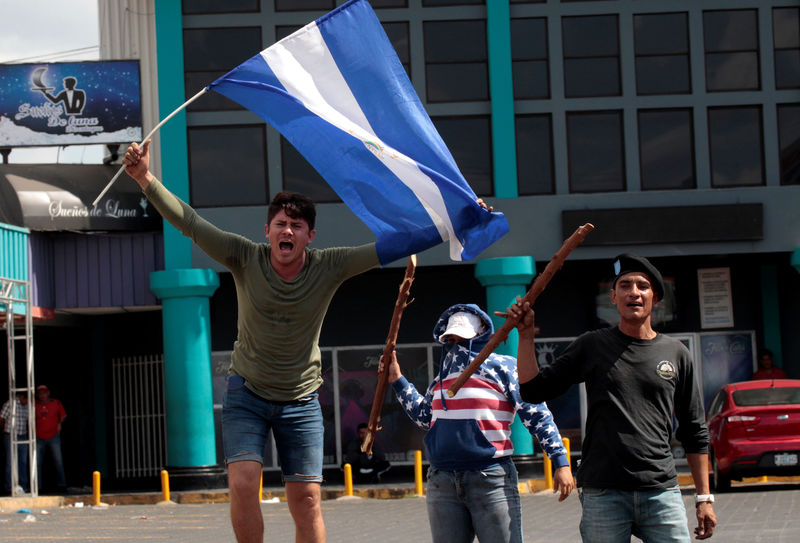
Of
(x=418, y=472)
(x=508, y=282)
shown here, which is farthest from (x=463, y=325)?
(x=508, y=282)

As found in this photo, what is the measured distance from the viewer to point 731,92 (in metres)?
23.9

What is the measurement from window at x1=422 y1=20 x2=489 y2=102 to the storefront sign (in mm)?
5812

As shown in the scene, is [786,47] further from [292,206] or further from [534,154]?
[292,206]

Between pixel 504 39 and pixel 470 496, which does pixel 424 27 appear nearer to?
pixel 504 39

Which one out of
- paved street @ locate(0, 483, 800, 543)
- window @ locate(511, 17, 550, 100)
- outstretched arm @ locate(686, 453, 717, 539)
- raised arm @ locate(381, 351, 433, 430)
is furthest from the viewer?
window @ locate(511, 17, 550, 100)

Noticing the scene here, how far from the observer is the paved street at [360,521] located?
43.0 feet

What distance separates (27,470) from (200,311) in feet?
13.5

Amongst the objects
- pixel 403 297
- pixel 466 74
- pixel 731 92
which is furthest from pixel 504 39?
pixel 403 297

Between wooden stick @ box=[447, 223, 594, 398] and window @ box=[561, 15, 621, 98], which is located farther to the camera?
window @ box=[561, 15, 621, 98]

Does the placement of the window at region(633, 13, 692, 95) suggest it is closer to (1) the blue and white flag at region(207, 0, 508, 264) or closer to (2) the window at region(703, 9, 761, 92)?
(2) the window at region(703, 9, 761, 92)

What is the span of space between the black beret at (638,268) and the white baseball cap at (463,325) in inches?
52.7

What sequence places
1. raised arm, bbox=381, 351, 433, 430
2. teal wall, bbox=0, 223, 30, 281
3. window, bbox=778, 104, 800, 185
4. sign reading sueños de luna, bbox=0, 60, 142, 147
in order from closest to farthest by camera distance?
raised arm, bbox=381, 351, 433, 430 < teal wall, bbox=0, 223, 30, 281 < window, bbox=778, 104, 800, 185 < sign reading sueños de luna, bbox=0, 60, 142, 147

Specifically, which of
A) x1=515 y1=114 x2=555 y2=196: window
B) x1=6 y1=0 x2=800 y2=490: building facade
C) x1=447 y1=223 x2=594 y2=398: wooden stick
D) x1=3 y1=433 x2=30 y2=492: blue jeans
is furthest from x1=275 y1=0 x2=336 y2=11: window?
x1=447 y1=223 x2=594 y2=398: wooden stick

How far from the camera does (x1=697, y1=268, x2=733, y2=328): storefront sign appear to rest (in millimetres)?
25812
